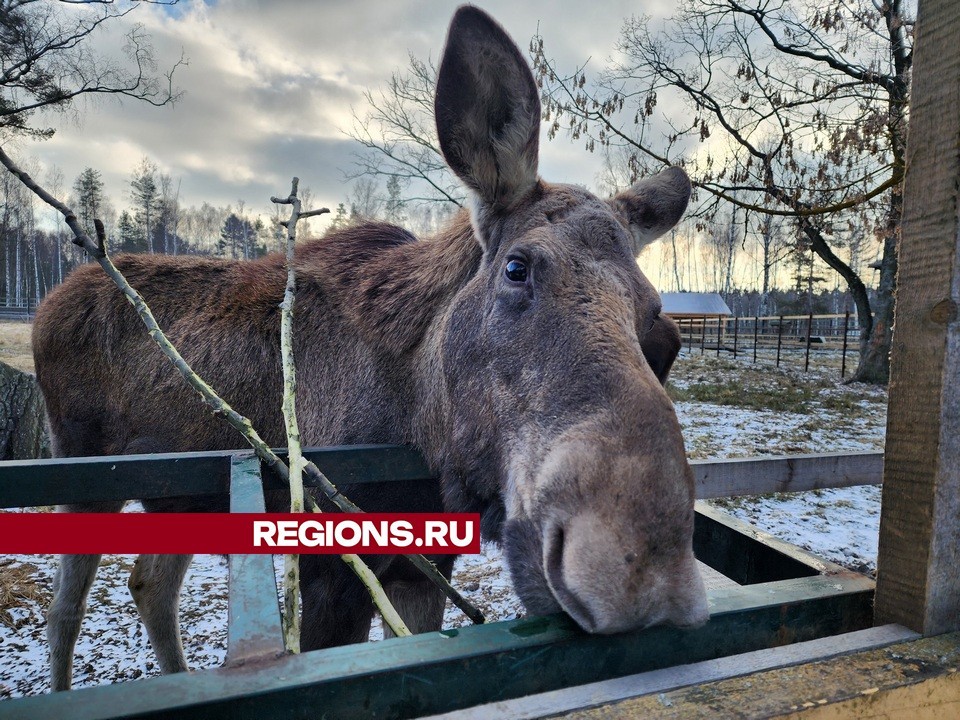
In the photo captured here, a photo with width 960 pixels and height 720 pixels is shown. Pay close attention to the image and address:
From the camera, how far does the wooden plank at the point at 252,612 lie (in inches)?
34.8

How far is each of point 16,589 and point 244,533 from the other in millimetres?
4380

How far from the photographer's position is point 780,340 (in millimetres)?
22047

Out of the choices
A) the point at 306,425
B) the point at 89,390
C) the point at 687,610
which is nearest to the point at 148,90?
the point at 89,390

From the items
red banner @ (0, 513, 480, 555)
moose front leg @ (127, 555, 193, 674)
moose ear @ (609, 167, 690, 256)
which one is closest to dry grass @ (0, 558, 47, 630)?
moose front leg @ (127, 555, 193, 674)

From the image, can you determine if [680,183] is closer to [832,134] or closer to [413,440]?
[413,440]

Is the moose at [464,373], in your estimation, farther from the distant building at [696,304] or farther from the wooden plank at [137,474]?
the distant building at [696,304]

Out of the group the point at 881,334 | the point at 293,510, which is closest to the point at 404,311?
the point at 293,510

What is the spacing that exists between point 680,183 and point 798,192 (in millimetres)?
8056

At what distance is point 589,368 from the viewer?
1522 millimetres

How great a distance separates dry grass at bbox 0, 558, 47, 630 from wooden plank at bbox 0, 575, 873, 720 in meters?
4.35

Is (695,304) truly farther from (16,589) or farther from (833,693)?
(833,693)

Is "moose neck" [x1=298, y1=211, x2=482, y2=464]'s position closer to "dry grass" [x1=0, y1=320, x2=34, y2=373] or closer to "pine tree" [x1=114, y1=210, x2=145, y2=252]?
"dry grass" [x1=0, y1=320, x2=34, y2=373]

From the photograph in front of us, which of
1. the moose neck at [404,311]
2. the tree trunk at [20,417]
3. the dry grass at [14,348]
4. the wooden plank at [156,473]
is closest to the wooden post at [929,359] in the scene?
the moose neck at [404,311]

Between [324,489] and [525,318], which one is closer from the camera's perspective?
[324,489]
